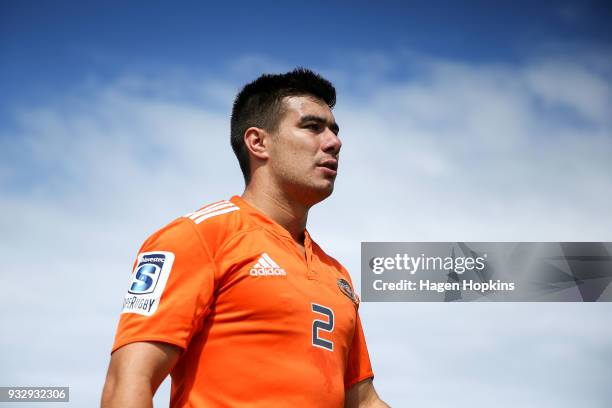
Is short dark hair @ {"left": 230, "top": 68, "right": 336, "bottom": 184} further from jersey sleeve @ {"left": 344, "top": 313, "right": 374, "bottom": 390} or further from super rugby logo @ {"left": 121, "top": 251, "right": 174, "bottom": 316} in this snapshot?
jersey sleeve @ {"left": 344, "top": 313, "right": 374, "bottom": 390}

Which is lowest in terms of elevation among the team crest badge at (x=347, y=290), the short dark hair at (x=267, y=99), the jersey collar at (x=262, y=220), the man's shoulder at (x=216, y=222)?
the team crest badge at (x=347, y=290)

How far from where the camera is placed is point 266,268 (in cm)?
366

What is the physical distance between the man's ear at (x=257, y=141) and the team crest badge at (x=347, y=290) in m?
0.96

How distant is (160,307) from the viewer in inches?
129

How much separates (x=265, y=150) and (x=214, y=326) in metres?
1.37

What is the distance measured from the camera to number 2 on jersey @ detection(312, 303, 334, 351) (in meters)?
3.68

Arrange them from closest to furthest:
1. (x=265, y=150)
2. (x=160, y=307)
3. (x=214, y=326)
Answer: (x=160, y=307) < (x=214, y=326) < (x=265, y=150)

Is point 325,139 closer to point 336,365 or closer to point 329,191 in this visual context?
point 329,191

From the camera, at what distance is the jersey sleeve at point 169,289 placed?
3223mm

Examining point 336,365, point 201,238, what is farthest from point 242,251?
point 336,365

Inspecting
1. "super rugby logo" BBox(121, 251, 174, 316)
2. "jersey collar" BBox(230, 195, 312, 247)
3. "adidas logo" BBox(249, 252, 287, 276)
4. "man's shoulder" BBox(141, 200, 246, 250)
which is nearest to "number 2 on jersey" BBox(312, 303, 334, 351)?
"adidas logo" BBox(249, 252, 287, 276)

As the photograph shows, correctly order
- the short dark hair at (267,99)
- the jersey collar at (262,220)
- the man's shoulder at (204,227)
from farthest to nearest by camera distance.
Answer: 1. the short dark hair at (267,99)
2. the jersey collar at (262,220)
3. the man's shoulder at (204,227)

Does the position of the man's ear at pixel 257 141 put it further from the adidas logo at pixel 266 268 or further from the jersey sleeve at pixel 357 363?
the jersey sleeve at pixel 357 363

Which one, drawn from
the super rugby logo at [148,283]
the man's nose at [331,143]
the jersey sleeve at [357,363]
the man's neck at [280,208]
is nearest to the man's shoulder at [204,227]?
the super rugby logo at [148,283]
